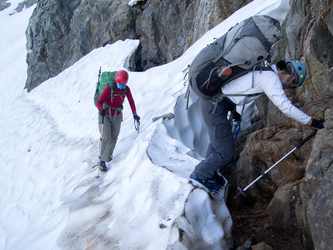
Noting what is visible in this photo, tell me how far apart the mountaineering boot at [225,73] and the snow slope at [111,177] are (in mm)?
1559

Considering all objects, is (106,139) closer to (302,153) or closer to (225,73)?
(225,73)

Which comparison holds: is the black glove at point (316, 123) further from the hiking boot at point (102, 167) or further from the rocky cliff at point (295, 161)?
the hiking boot at point (102, 167)

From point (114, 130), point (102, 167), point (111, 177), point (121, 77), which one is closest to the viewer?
point (111, 177)

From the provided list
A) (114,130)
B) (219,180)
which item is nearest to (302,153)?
(219,180)

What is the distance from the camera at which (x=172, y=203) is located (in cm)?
377

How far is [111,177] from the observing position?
18.4 feet

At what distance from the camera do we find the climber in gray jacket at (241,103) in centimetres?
313

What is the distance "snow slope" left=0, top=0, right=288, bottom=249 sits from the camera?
12.0 ft

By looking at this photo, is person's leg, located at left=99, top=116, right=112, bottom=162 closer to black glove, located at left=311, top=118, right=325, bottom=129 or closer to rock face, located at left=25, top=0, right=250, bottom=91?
black glove, located at left=311, top=118, right=325, bottom=129

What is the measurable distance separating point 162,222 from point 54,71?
68.8ft

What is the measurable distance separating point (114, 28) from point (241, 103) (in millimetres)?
15255

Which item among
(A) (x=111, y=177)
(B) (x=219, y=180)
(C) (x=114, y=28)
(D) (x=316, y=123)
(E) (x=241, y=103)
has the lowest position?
(C) (x=114, y=28)

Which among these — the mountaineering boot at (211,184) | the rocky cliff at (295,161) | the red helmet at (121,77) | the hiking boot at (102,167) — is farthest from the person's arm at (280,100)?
the hiking boot at (102,167)

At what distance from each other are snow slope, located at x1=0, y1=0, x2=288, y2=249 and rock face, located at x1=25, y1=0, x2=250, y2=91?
57.0 inches
